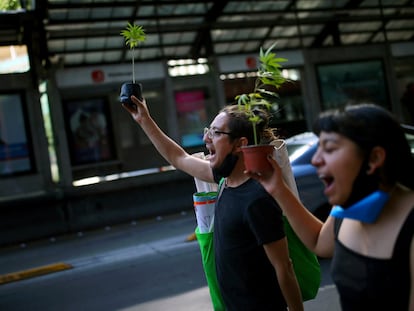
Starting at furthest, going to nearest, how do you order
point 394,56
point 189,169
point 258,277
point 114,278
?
point 394,56
point 114,278
point 189,169
point 258,277

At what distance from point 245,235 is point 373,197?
79 centimetres

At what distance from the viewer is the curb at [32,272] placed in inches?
307

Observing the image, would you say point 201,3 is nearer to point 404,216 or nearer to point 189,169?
point 189,169

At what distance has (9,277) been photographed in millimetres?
7805

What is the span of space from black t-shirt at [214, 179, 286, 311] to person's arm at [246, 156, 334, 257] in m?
0.21

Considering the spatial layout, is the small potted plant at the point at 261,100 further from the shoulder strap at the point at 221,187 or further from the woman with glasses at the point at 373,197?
the shoulder strap at the point at 221,187

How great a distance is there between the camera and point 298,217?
197 cm

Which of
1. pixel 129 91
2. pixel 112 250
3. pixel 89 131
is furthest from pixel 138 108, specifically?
pixel 89 131

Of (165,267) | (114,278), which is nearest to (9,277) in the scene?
(114,278)

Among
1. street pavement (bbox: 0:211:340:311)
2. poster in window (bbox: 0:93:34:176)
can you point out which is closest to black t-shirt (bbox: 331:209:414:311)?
street pavement (bbox: 0:211:340:311)

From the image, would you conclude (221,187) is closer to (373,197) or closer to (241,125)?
(241,125)

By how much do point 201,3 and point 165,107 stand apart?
8.92 ft

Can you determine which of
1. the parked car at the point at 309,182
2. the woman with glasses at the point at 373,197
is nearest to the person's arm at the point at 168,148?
the woman with glasses at the point at 373,197

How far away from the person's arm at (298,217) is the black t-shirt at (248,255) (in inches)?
8.3
